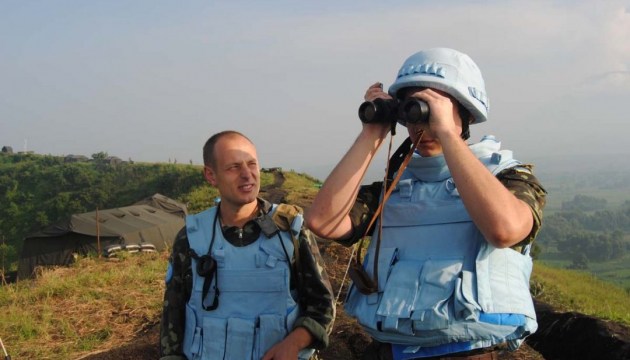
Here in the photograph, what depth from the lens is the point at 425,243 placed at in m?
1.70

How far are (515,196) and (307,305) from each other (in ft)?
3.66

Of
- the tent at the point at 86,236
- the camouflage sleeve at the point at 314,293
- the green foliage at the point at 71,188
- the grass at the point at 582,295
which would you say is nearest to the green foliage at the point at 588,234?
the green foliage at the point at 71,188

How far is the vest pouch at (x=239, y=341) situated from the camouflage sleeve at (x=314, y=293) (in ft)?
0.61

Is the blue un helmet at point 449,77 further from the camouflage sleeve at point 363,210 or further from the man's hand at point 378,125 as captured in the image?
the camouflage sleeve at point 363,210

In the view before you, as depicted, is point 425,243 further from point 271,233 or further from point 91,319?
point 91,319

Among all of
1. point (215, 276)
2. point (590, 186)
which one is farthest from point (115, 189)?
point (590, 186)

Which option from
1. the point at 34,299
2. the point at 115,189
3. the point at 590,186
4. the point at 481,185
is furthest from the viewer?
the point at 590,186

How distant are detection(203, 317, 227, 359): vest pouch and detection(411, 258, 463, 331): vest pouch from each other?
0.94m

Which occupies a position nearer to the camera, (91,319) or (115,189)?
(91,319)

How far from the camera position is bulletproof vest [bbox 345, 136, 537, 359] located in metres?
1.53

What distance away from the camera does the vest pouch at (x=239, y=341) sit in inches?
87.6

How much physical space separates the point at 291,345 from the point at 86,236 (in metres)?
12.1

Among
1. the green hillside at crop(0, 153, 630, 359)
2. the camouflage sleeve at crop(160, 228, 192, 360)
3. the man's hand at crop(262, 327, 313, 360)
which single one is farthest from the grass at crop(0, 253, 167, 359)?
the man's hand at crop(262, 327, 313, 360)

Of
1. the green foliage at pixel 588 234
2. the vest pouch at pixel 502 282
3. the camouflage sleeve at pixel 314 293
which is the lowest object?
the green foliage at pixel 588 234
